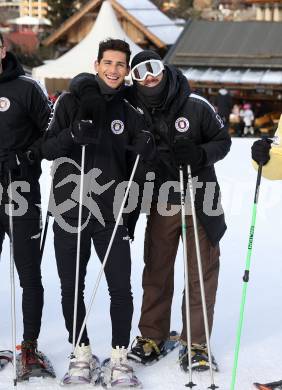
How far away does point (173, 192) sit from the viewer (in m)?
3.26

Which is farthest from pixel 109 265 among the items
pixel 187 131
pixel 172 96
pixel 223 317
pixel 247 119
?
pixel 247 119

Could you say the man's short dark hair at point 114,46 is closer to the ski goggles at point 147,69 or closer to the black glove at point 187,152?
the ski goggles at point 147,69

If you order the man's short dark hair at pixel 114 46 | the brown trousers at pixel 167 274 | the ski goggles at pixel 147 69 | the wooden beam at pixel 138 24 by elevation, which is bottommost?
the brown trousers at pixel 167 274

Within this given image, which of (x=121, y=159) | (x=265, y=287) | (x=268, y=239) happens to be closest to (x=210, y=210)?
(x=121, y=159)

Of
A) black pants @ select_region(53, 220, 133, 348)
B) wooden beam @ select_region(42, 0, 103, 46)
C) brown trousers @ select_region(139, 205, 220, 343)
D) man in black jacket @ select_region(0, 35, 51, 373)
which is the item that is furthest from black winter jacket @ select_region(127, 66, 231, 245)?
wooden beam @ select_region(42, 0, 103, 46)

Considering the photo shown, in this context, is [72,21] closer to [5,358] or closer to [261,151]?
[5,358]

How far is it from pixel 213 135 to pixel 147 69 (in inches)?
18.9

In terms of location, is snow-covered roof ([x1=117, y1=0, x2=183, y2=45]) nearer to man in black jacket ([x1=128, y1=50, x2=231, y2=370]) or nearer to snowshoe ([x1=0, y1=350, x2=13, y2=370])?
man in black jacket ([x1=128, y1=50, x2=231, y2=370])

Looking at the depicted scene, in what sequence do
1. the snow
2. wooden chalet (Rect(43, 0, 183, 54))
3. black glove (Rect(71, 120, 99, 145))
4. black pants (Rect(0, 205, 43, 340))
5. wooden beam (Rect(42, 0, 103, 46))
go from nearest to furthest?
black glove (Rect(71, 120, 99, 145)) → black pants (Rect(0, 205, 43, 340)) → the snow → wooden chalet (Rect(43, 0, 183, 54)) → wooden beam (Rect(42, 0, 103, 46))

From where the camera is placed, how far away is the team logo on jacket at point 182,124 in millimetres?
3123

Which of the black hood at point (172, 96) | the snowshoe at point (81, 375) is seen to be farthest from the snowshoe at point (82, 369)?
the black hood at point (172, 96)

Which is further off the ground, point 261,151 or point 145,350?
point 261,151

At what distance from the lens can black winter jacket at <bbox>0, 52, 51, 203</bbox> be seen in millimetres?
3062

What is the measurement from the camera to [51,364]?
3.31 m
